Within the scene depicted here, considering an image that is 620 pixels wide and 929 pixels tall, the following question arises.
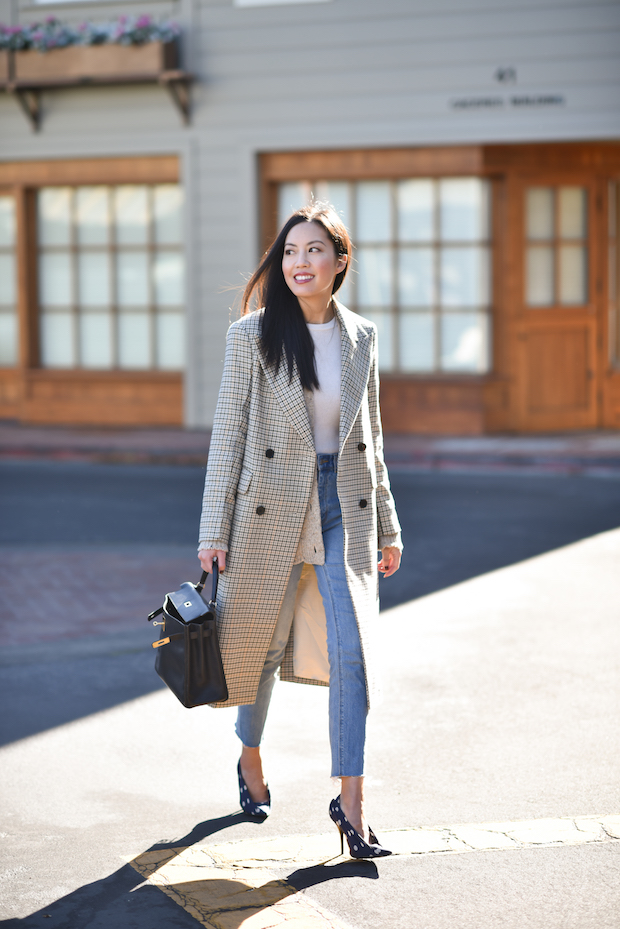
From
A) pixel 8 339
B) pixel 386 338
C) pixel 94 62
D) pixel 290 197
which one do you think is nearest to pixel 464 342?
pixel 386 338

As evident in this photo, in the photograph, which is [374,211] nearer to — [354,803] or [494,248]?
[494,248]

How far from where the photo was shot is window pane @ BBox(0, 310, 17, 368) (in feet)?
54.6

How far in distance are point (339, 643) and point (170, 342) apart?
482 inches

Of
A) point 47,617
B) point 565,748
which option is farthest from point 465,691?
point 47,617

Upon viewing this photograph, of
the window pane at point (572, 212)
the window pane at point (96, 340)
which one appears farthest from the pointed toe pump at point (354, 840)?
the window pane at point (96, 340)

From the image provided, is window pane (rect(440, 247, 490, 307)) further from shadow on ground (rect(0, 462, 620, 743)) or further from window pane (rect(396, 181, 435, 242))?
shadow on ground (rect(0, 462, 620, 743))

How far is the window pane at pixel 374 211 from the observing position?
14.7 metres

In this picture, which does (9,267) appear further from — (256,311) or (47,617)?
(256,311)

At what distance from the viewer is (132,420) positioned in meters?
15.8

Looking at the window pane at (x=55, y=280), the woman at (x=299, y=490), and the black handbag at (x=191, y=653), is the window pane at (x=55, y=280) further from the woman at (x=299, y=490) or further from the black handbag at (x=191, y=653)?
the black handbag at (x=191, y=653)

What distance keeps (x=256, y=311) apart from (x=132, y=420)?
1185 cm

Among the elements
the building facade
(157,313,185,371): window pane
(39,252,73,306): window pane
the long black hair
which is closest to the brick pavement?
the long black hair

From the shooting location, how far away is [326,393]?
3.94 metres

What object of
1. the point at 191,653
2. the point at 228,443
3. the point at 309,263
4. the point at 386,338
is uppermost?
the point at 309,263
